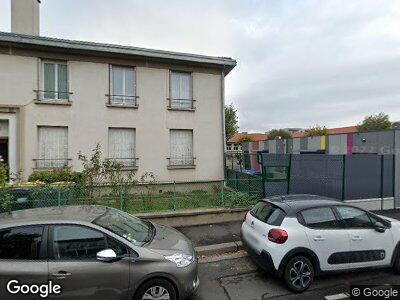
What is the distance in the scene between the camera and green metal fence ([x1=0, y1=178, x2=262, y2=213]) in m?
7.17

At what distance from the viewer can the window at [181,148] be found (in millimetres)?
12609

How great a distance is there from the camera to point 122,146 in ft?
39.1

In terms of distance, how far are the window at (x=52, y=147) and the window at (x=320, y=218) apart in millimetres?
9423

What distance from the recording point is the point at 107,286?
3600 mm

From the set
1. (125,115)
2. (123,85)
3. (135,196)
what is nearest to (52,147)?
(125,115)

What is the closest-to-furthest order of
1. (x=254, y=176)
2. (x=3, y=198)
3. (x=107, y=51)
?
(x=3, y=198) < (x=254, y=176) < (x=107, y=51)

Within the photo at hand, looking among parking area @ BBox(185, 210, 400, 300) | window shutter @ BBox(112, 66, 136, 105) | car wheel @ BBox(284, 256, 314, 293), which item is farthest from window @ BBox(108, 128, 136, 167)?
car wheel @ BBox(284, 256, 314, 293)

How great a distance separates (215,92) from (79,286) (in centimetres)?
1074

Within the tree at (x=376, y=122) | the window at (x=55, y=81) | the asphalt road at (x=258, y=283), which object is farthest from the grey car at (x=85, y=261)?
the tree at (x=376, y=122)

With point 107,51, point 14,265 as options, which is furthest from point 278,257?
point 107,51

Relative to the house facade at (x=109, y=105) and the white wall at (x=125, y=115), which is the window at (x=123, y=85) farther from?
the white wall at (x=125, y=115)

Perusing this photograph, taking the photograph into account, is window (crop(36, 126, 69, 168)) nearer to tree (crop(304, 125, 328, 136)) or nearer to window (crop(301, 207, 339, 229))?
window (crop(301, 207, 339, 229))

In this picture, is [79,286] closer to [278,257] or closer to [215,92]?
[278,257]

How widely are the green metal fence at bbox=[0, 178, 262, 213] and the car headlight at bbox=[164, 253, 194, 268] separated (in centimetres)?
403
